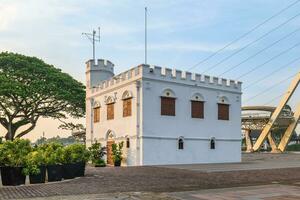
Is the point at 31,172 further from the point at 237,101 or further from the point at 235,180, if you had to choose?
the point at 237,101

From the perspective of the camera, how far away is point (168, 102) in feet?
98.2

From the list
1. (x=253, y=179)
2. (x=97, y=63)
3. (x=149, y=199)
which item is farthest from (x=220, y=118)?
(x=149, y=199)

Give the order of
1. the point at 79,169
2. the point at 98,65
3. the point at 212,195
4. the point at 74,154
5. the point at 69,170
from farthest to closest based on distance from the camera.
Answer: the point at 98,65, the point at 79,169, the point at 74,154, the point at 69,170, the point at 212,195

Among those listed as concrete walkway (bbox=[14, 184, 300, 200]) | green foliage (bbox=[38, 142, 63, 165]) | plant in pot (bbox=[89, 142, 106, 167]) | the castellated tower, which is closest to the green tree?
the castellated tower

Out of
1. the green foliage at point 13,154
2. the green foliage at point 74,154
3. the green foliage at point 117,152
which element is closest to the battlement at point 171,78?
the green foliage at point 117,152

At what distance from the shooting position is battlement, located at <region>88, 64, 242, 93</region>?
29.0 metres

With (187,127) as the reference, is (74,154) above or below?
below

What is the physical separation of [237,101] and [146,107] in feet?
31.8

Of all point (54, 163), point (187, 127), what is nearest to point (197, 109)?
point (187, 127)

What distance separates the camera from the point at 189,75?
31.3 meters

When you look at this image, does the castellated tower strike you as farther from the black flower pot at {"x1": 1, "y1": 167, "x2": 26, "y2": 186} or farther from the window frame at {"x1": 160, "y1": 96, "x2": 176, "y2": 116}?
the black flower pot at {"x1": 1, "y1": 167, "x2": 26, "y2": 186}

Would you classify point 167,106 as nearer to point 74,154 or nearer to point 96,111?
point 96,111

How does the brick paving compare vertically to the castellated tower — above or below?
below

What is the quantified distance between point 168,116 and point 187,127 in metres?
1.98
